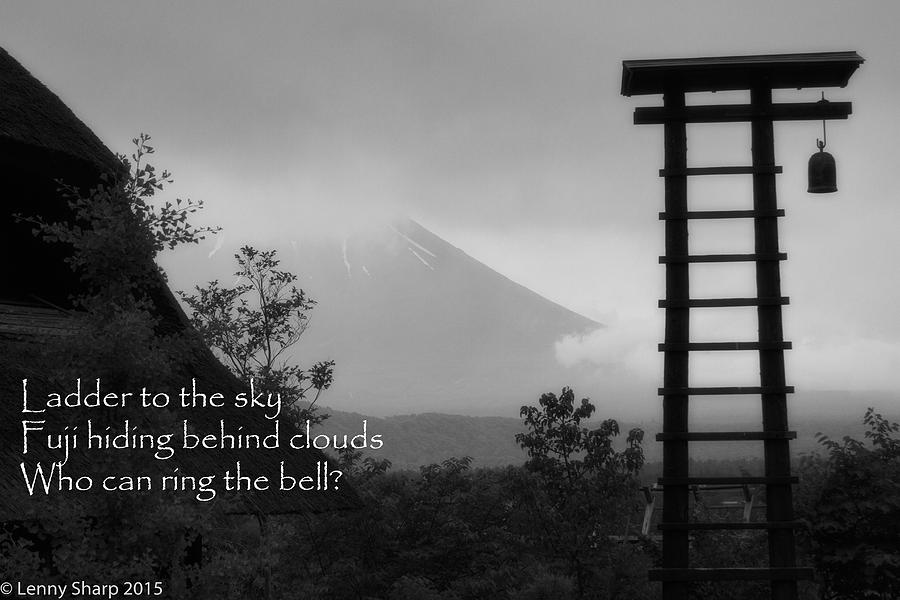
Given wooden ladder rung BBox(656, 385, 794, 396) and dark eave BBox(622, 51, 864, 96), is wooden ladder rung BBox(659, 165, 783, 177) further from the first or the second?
wooden ladder rung BBox(656, 385, 794, 396)

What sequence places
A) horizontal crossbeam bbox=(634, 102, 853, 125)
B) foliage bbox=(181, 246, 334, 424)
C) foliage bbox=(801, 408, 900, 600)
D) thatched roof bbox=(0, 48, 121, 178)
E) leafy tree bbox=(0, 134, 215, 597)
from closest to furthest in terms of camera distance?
leafy tree bbox=(0, 134, 215, 597), horizontal crossbeam bbox=(634, 102, 853, 125), thatched roof bbox=(0, 48, 121, 178), foliage bbox=(801, 408, 900, 600), foliage bbox=(181, 246, 334, 424)

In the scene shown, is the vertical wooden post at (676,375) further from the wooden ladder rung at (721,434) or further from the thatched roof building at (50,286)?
the thatched roof building at (50,286)

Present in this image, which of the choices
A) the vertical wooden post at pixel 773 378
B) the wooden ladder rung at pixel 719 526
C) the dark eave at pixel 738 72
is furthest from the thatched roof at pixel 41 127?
the wooden ladder rung at pixel 719 526

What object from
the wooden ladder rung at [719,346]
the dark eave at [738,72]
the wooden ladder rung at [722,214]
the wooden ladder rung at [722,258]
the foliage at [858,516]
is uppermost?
the dark eave at [738,72]

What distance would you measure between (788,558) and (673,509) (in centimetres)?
90

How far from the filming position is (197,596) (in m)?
6.78

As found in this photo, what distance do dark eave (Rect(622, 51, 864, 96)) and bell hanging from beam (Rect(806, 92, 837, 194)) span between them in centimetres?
61

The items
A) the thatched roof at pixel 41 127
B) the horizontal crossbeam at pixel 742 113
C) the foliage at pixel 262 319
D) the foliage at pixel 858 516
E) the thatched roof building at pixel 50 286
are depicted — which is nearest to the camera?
the horizontal crossbeam at pixel 742 113

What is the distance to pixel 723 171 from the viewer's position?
283 inches

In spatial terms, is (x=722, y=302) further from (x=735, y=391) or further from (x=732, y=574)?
(x=732, y=574)

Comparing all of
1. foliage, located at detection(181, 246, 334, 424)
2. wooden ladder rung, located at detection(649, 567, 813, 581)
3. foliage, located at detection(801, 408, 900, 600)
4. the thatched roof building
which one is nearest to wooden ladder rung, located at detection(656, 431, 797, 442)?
wooden ladder rung, located at detection(649, 567, 813, 581)

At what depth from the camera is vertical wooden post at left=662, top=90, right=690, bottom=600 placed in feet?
22.9

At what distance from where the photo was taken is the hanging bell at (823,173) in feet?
23.8

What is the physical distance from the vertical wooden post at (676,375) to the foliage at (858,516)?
5.77 m
